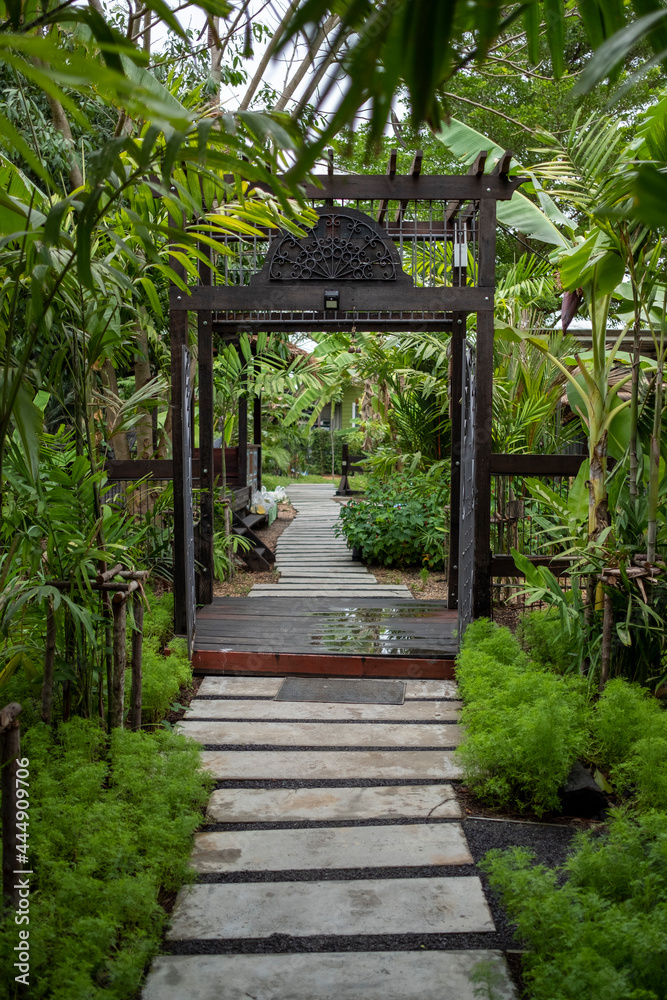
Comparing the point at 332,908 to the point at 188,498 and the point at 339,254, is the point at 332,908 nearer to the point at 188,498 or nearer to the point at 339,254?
the point at 188,498

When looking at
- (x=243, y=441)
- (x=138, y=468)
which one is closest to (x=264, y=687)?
(x=138, y=468)

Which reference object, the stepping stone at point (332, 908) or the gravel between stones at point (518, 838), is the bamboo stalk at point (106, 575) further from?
the gravel between stones at point (518, 838)

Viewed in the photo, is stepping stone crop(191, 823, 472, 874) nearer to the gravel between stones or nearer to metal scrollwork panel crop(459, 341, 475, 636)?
the gravel between stones

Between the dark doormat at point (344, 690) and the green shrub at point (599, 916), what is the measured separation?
1916 millimetres

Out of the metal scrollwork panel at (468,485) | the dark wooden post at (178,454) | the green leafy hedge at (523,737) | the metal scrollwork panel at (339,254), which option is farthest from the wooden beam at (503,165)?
the green leafy hedge at (523,737)

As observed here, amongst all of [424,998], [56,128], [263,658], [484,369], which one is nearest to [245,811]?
[424,998]

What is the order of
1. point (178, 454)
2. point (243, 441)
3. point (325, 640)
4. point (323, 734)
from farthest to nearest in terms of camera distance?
point (243, 441)
point (325, 640)
point (178, 454)
point (323, 734)

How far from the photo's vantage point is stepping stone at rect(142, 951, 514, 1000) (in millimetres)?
2086

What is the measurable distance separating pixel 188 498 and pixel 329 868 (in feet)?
8.45

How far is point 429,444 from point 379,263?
3.65 meters

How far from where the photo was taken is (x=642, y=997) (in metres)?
1.75

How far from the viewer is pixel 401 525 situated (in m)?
8.55

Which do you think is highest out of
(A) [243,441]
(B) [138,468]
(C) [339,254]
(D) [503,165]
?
(D) [503,165]

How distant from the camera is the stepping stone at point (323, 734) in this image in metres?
3.93
